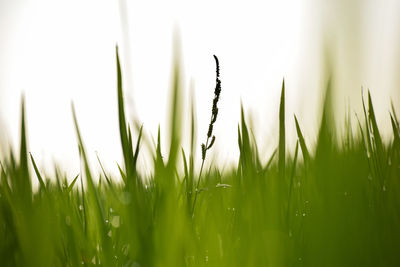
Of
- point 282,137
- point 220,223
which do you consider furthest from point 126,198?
point 282,137

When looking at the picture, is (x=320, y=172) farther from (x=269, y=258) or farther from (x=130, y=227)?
(x=130, y=227)

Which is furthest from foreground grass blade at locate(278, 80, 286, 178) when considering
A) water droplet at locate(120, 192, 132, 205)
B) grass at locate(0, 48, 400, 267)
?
water droplet at locate(120, 192, 132, 205)

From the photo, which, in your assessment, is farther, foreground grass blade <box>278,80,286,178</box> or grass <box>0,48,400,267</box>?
foreground grass blade <box>278,80,286,178</box>

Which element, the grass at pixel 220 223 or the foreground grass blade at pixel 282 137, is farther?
the foreground grass blade at pixel 282 137

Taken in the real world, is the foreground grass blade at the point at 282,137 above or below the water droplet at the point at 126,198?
above

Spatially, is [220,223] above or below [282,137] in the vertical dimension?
below

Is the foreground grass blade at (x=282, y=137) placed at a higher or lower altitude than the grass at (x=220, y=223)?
higher

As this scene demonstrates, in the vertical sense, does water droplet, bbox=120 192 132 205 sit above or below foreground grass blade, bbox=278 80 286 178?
below

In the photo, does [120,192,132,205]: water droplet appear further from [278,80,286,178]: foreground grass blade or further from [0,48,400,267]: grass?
[278,80,286,178]: foreground grass blade

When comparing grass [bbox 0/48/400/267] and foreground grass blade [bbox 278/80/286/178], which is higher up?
foreground grass blade [bbox 278/80/286/178]

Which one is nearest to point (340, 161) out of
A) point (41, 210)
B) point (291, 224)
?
point (291, 224)

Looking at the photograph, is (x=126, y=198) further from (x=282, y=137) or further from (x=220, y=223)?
(x=282, y=137)

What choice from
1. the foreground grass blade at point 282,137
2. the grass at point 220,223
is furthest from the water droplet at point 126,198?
the foreground grass blade at point 282,137

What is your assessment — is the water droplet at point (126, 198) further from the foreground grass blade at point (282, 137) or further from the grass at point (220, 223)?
the foreground grass blade at point (282, 137)
